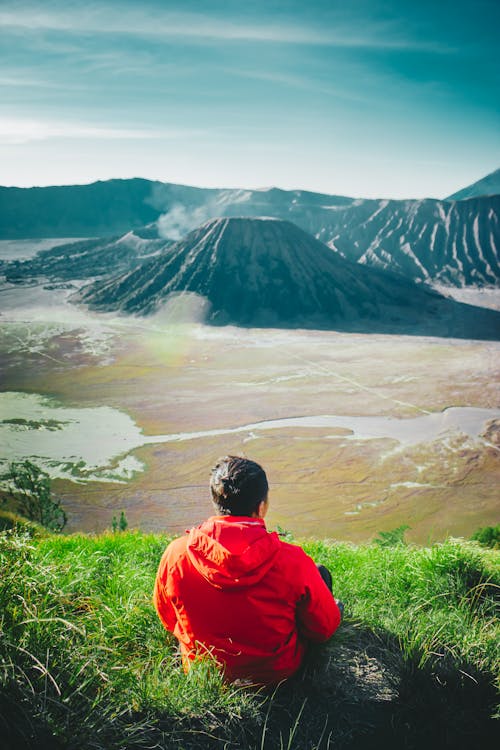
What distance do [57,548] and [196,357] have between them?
45.7m

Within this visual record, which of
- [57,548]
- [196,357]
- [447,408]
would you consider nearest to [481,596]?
[57,548]

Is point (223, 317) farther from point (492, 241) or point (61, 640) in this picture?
point (492, 241)

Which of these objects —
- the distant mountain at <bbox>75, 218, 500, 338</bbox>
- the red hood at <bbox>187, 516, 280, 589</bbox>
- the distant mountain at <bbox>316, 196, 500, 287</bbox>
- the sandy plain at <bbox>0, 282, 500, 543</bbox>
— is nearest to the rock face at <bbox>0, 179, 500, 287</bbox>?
the distant mountain at <bbox>316, 196, 500, 287</bbox>

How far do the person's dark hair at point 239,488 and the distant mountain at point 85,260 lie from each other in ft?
304

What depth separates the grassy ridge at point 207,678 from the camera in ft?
6.51

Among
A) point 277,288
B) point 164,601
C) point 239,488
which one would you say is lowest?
point 164,601

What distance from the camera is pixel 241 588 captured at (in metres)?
2.48

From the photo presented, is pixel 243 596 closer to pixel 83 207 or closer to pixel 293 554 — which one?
pixel 293 554

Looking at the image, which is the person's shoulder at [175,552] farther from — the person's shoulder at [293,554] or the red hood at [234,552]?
the person's shoulder at [293,554]

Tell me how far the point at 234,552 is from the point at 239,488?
322 mm

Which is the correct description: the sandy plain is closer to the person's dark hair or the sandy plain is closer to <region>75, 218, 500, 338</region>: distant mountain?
<region>75, 218, 500, 338</region>: distant mountain

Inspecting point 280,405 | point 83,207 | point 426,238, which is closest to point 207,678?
point 280,405

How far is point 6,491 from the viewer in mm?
21062

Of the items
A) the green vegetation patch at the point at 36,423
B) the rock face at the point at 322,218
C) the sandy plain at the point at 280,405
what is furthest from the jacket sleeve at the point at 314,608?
the rock face at the point at 322,218
